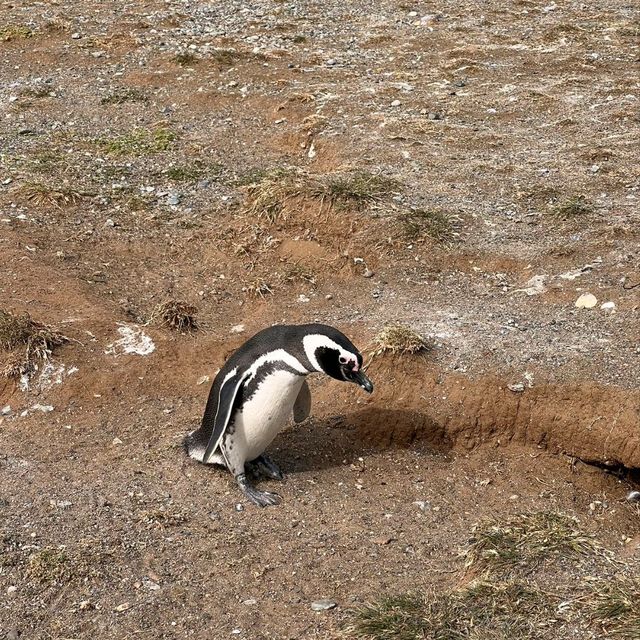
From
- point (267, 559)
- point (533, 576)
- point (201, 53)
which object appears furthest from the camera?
point (201, 53)

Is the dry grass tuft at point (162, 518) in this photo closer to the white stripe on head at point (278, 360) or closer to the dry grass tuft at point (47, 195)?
the white stripe on head at point (278, 360)

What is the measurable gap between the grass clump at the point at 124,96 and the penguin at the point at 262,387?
5859 mm

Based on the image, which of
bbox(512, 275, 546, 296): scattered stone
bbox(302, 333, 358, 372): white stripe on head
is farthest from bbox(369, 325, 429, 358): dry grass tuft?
bbox(302, 333, 358, 372): white stripe on head

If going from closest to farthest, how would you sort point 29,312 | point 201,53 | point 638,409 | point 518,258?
point 638,409 → point 29,312 → point 518,258 → point 201,53

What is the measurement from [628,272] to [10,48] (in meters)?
8.09

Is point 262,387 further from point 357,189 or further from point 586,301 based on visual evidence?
point 357,189

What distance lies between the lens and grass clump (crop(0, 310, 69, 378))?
18.8ft

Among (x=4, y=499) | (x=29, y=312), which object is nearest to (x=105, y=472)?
(x=4, y=499)

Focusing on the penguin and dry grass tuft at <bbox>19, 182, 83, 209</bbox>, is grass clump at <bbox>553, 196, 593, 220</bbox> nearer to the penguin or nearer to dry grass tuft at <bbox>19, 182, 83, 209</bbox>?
the penguin

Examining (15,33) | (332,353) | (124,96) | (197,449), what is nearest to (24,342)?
(197,449)

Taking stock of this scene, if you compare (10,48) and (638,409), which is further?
(10,48)

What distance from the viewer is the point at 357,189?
7574mm

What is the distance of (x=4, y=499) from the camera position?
4.81m

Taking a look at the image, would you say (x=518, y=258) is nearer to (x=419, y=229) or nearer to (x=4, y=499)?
(x=419, y=229)
